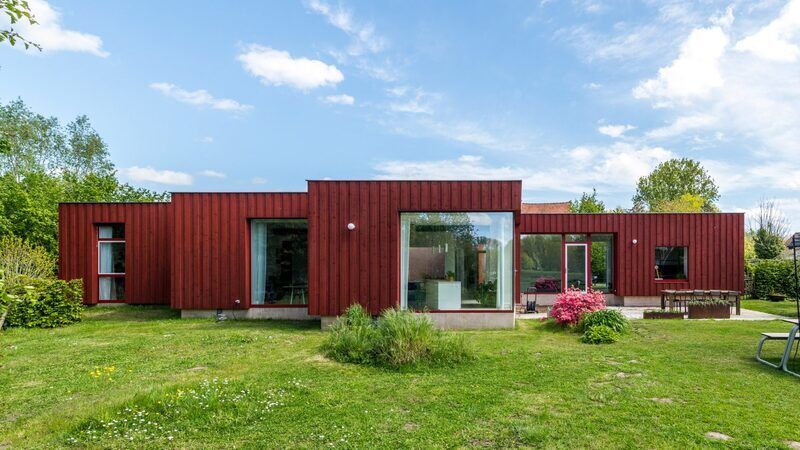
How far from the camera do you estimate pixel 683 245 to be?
523 inches

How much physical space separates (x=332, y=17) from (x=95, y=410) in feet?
34.9

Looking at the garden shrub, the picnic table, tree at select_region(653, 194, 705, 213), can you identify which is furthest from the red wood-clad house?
tree at select_region(653, 194, 705, 213)

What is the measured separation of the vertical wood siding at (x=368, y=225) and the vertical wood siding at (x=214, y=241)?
1.92 meters

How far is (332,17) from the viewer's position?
38.4 feet

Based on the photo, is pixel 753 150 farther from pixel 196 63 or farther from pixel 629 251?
pixel 196 63

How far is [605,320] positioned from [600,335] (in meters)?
0.58

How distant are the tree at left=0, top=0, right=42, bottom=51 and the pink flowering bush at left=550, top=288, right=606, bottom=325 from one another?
8.78 m

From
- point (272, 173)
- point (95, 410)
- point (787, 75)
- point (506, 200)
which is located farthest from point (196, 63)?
point (787, 75)

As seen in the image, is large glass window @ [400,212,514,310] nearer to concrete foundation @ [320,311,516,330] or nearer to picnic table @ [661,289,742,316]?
concrete foundation @ [320,311,516,330]

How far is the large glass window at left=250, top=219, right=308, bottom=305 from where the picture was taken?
10.6m

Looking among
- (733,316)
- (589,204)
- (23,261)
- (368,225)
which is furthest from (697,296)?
(589,204)

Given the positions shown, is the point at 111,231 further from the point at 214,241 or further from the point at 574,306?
the point at 574,306

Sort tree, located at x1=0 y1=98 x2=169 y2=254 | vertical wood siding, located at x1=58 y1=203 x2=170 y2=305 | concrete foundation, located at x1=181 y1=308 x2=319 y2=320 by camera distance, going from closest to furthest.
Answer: concrete foundation, located at x1=181 y1=308 x2=319 y2=320 < vertical wood siding, located at x1=58 y1=203 x2=170 y2=305 < tree, located at x1=0 y1=98 x2=169 y2=254

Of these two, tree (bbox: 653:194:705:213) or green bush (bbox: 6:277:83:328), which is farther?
tree (bbox: 653:194:705:213)
